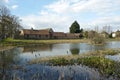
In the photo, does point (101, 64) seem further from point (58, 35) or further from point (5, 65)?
point (58, 35)

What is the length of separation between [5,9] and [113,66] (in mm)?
62347

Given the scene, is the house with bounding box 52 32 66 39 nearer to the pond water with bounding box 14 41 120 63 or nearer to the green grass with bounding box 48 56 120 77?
the pond water with bounding box 14 41 120 63

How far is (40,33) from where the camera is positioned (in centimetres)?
12050

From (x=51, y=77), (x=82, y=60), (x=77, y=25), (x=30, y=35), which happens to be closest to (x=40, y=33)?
(x=30, y=35)

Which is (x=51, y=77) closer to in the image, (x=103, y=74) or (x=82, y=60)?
(x=103, y=74)

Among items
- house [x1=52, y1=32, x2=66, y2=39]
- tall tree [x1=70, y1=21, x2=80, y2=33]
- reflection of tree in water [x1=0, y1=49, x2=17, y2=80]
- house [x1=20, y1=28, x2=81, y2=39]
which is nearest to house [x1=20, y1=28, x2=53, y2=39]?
house [x1=20, y1=28, x2=81, y2=39]

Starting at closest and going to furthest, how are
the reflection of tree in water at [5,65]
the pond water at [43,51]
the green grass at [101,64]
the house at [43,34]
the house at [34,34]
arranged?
1. the reflection of tree in water at [5,65]
2. the green grass at [101,64]
3. the pond water at [43,51]
4. the house at [34,34]
5. the house at [43,34]

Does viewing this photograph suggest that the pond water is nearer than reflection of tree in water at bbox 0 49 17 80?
No

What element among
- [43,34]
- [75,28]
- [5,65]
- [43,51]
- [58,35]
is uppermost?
[75,28]

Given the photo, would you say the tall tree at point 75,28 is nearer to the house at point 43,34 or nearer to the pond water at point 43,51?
the house at point 43,34

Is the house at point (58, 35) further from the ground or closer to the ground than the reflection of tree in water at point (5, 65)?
further from the ground

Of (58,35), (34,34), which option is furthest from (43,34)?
(58,35)

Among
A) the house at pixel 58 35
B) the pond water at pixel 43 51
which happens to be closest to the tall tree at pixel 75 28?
the house at pixel 58 35

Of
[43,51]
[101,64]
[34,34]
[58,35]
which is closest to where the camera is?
[101,64]
